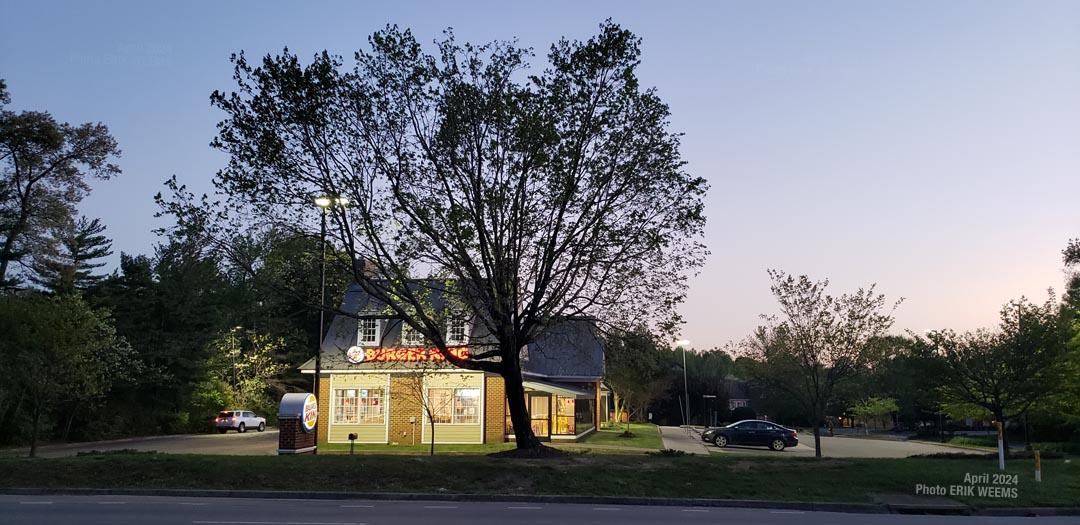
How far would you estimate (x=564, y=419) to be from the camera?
3650cm

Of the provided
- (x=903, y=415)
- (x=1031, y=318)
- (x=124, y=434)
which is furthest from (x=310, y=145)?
(x=903, y=415)

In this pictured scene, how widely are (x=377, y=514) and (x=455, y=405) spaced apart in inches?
792

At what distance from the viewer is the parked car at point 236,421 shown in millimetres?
46594

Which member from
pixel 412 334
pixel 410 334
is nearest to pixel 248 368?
pixel 412 334

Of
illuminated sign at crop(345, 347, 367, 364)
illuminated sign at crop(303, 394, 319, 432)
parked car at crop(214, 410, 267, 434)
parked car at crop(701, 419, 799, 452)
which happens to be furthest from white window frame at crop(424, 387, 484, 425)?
parked car at crop(214, 410, 267, 434)

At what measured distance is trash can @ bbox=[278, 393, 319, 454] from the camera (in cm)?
2266

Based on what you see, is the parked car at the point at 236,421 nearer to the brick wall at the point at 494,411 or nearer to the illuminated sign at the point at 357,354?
the illuminated sign at the point at 357,354

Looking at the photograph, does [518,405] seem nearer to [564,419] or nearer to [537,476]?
[537,476]

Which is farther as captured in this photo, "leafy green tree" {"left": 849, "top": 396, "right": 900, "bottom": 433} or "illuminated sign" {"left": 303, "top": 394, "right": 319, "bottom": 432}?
"leafy green tree" {"left": 849, "top": 396, "right": 900, "bottom": 433}

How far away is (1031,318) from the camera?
966 inches

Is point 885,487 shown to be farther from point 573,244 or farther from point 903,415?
point 903,415

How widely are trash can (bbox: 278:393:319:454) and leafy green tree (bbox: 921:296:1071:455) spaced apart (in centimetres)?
2081

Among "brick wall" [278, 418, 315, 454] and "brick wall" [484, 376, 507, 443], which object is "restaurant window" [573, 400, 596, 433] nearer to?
"brick wall" [484, 376, 507, 443]

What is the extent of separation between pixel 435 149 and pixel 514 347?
5.51m
